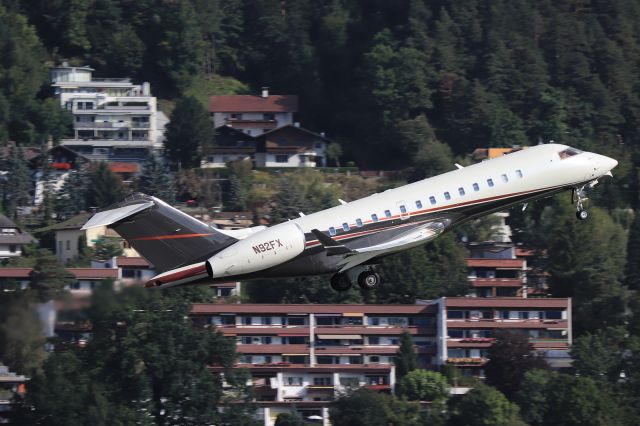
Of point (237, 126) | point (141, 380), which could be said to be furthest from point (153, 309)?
point (237, 126)

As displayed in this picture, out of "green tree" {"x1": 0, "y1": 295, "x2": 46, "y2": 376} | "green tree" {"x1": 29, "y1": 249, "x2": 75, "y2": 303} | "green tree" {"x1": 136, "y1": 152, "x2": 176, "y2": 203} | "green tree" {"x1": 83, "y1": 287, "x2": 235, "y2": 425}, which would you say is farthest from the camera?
"green tree" {"x1": 136, "y1": 152, "x2": 176, "y2": 203}

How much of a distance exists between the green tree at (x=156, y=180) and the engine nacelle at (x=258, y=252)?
106 m

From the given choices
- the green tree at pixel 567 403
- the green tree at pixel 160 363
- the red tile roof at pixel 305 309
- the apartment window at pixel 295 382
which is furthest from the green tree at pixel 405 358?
the green tree at pixel 160 363

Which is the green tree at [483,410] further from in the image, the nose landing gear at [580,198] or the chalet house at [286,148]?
the chalet house at [286,148]

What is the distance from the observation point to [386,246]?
2229 inches

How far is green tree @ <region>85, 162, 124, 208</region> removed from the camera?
535 ft

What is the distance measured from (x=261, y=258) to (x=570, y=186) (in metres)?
14.1

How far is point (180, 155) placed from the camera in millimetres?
177125

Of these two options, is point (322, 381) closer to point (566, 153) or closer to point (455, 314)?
point (455, 314)

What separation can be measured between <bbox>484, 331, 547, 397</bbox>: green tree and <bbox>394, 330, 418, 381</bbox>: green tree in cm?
598

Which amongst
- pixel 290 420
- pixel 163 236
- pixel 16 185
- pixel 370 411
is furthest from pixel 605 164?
pixel 16 185

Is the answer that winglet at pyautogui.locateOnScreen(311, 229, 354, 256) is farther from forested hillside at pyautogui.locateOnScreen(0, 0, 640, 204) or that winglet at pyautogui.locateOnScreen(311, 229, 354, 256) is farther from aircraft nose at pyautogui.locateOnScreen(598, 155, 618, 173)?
forested hillside at pyautogui.locateOnScreen(0, 0, 640, 204)

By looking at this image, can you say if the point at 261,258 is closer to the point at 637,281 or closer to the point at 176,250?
the point at 176,250

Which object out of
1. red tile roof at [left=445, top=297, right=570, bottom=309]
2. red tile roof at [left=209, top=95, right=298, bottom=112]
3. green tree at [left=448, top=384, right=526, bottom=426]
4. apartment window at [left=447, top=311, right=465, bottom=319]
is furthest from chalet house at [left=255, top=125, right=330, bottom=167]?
green tree at [left=448, top=384, right=526, bottom=426]
